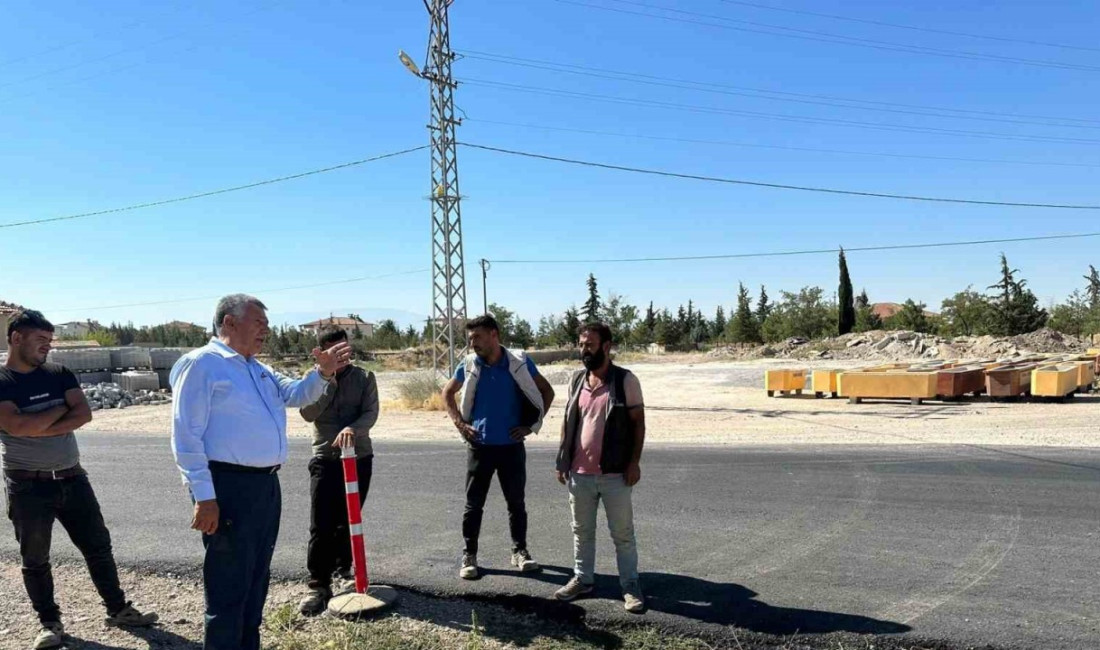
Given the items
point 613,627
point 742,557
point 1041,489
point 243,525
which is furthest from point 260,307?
point 1041,489

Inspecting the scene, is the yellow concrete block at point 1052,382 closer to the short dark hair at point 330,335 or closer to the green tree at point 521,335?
the short dark hair at point 330,335

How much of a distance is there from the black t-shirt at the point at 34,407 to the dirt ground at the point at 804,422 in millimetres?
8873

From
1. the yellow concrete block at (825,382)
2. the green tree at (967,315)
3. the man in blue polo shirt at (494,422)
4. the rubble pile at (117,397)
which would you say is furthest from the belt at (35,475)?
the green tree at (967,315)

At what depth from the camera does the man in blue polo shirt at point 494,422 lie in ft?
17.8

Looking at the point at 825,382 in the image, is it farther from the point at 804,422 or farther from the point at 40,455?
the point at 40,455

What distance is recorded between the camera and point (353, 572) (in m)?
5.36

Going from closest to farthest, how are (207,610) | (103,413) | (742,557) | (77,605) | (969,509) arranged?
1. (207,610)
2. (77,605)
3. (742,557)
4. (969,509)
5. (103,413)

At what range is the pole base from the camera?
15.4 feet

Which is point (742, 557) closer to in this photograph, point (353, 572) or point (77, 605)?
point (353, 572)

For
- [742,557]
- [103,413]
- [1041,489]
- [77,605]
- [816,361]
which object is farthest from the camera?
[816,361]

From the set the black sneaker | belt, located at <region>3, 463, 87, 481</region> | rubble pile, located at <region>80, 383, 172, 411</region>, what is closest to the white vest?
the black sneaker

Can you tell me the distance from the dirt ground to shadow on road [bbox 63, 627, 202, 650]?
8.47 metres

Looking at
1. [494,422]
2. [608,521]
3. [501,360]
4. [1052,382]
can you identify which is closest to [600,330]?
[501,360]

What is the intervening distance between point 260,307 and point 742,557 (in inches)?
160
